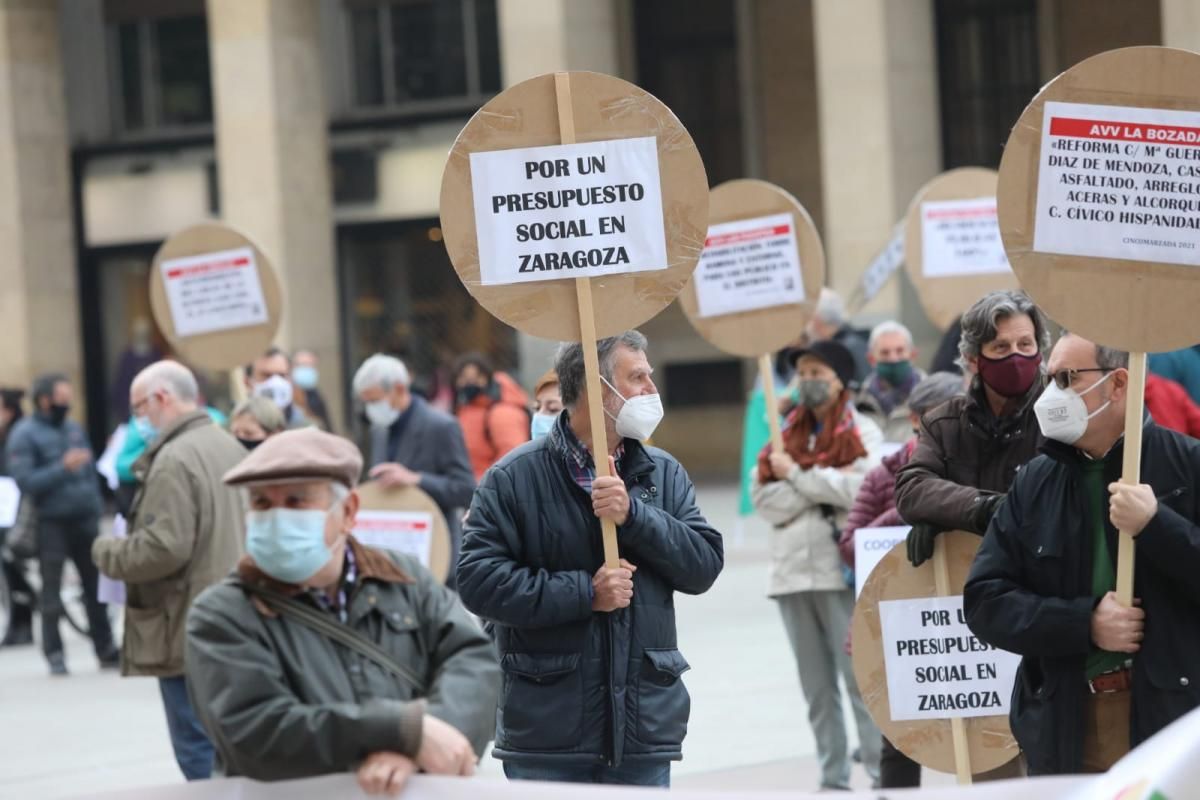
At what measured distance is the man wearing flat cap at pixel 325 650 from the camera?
4.09 m

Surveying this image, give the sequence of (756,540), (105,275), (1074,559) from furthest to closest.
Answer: (105,275)
(756,540)
(1074,559)

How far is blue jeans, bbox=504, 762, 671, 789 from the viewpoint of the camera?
5535mm

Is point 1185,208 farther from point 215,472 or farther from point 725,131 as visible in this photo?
point 725,131

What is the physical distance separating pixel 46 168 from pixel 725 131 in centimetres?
898

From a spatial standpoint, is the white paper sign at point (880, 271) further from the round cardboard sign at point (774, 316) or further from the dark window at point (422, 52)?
the dark window at point (422, 52)

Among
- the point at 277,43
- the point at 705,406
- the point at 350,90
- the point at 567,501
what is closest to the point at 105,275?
the point at 350,90

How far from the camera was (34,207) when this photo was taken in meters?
26.3

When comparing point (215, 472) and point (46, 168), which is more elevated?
point (46, 168)

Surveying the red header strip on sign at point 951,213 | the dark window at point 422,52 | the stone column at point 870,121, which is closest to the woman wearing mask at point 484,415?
the red header strip on sign at point 951,213

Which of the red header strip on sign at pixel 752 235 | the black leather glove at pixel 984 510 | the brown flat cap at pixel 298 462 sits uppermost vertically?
the red header strip on sign at pixel 752 235

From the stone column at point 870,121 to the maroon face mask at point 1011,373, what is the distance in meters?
14.1

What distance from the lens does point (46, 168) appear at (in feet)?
86.9

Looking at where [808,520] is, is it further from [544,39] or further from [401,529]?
[544,39]

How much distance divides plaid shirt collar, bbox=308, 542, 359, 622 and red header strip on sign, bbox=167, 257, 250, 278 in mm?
7216
